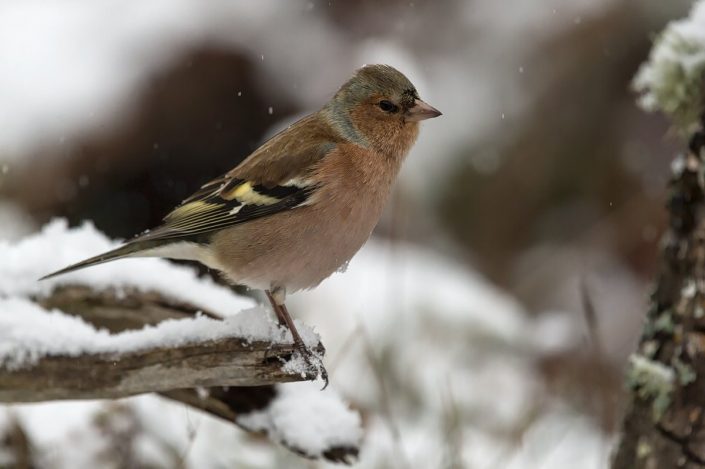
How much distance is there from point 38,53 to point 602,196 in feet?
16.7

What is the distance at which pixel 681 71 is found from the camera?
3.06 meters

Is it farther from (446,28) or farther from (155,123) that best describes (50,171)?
(446,28)

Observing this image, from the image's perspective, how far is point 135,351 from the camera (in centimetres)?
279

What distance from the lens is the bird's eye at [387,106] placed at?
2.96m

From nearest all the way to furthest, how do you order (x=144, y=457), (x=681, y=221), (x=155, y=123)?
(x=681, y=221) → (x=144, y=457) → (x=155, y=123)

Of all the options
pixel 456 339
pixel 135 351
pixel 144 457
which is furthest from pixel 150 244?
pixel 456 339

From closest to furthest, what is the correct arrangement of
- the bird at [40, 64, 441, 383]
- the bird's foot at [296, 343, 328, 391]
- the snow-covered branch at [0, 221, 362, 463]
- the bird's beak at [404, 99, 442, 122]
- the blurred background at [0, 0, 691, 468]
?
the bird's foot at [296, 343, 328, 391]
the snow-covered branch at [0, 221, 362, 463]
the bird at [40, 64, 441, 383]
the bird's beak at [404, 99, 442, 122]
the blurred background at [0, 0, 691, 468]

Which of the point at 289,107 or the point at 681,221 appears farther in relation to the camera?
the point at 289,107

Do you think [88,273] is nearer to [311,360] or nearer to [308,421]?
[308,421]

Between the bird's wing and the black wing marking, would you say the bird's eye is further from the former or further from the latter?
the black wing marking

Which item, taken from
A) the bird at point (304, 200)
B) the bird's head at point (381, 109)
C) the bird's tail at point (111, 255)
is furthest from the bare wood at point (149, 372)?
the bird's head at point (381, 109)

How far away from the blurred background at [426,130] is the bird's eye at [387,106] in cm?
302

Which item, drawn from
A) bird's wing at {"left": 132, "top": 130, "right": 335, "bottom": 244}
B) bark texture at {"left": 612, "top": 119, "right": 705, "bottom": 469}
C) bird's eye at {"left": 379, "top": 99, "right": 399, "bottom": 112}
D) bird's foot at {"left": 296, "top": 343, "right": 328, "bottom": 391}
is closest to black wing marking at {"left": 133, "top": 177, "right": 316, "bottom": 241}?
bird's wing at {"left": 132, "top": 130, "right": 335, "bottom": 244}

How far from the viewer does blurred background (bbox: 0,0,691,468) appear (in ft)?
22.5
